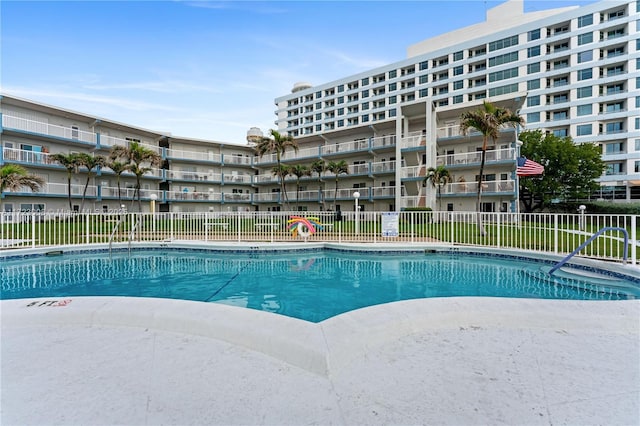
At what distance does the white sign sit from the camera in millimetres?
13132

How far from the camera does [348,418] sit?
225 centimetres

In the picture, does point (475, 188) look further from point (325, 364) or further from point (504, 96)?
point (325, 364)

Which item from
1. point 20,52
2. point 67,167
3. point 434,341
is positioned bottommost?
point 434,341

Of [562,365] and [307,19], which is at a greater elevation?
[307,19]

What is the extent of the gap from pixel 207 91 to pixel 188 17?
12.5 feet

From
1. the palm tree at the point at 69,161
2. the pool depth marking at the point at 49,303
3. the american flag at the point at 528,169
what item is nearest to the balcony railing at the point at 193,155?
the palm tree at the point at 69,161

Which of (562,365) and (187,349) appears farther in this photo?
(187,349)

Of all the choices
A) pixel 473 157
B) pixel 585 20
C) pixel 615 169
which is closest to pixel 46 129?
pixel 473 157

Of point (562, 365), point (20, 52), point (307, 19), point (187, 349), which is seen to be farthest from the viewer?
point (307, 19)

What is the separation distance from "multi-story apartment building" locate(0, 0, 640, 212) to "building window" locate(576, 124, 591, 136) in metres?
0.10

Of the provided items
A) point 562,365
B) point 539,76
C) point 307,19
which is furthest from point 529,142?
point 562,365

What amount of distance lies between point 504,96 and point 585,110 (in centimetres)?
2379

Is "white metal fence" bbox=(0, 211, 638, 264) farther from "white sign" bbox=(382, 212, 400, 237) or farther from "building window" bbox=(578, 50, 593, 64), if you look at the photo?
"building window" bbox=(578, 50, 593, 64)

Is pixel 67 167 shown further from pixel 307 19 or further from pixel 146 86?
pixel 307 19
